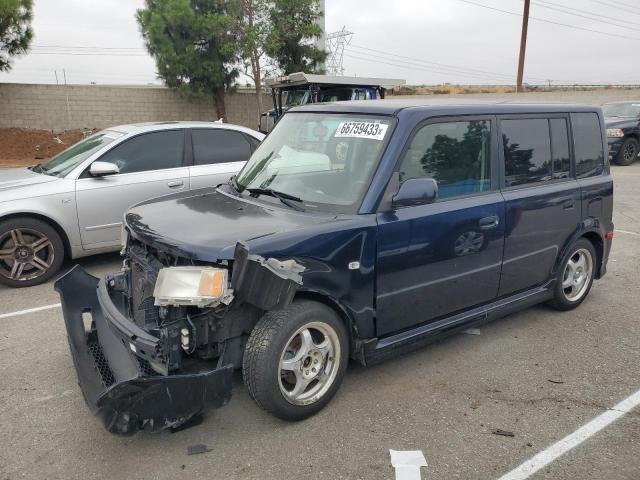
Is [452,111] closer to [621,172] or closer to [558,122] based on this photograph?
[558,122]

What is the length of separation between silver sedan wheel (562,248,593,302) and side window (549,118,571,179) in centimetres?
77

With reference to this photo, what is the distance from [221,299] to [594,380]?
2.69 metres

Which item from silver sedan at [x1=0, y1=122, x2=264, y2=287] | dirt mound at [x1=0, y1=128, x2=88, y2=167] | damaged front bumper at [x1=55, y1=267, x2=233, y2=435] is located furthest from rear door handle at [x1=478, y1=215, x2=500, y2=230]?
dirt mound at [x1=0, y1=128, x2=88, y2=167]

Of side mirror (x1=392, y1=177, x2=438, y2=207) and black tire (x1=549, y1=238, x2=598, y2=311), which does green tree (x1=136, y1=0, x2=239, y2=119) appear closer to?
black tire (x1=549, y1=238, x2=598, y2=311)

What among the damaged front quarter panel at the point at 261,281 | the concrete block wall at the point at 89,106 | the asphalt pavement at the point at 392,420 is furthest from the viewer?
the concrete block wall at the point at 89,106

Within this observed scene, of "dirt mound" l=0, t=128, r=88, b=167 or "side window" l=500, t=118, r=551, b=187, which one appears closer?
"side window" l=500, t=118, r=551, b=187

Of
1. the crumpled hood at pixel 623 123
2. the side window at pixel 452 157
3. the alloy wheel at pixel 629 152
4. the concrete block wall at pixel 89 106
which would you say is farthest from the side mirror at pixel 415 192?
the concrete block wall at pixel 89 106

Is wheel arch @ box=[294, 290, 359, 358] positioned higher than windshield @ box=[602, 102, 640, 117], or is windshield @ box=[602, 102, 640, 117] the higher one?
windshield @ box=[602, 102, 640, 117]

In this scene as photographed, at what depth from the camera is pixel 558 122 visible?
443 cm

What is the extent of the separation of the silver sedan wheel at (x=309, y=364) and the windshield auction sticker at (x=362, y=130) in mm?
1279

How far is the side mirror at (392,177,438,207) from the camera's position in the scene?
3.28 meters

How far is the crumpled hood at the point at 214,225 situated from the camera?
2.91m

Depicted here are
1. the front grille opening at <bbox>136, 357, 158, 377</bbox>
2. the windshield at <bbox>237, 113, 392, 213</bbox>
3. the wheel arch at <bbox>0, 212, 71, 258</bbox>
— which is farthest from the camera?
the wheel arch at <bbox>0, 212, 71, 258</bbox>

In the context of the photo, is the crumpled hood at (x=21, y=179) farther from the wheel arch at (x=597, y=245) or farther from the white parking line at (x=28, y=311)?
the wheel arch at (x=597, y=245)
